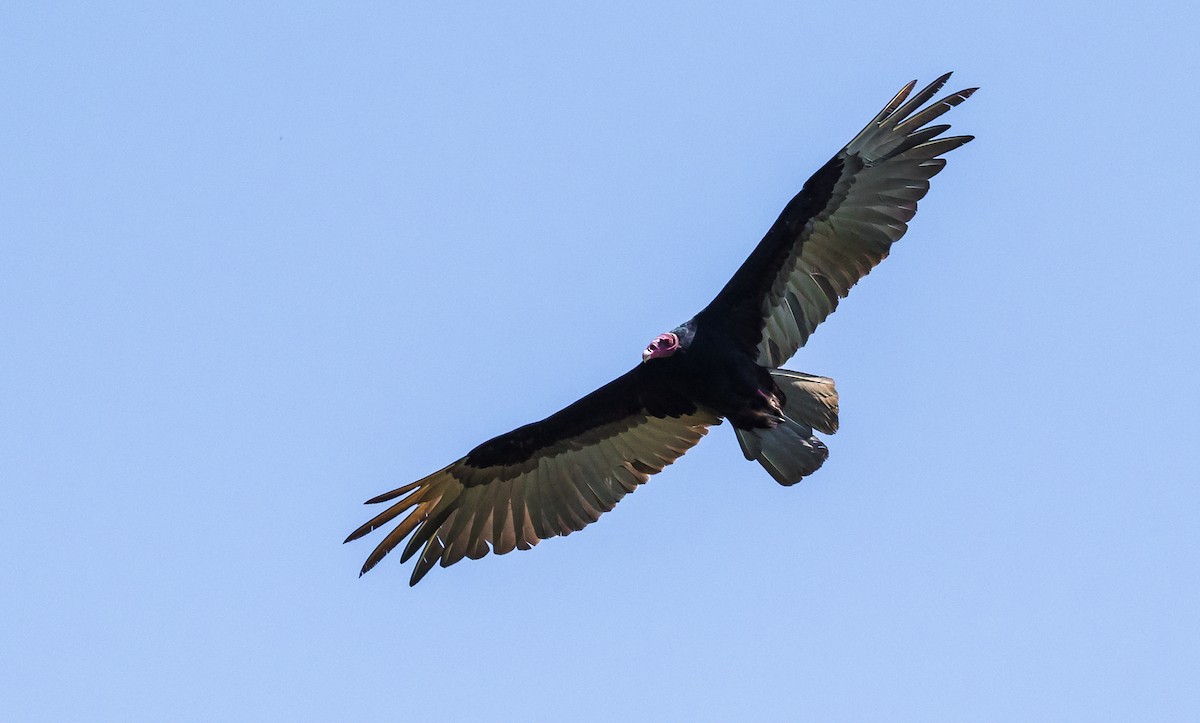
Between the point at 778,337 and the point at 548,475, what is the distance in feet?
6.74

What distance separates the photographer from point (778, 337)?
41.5ft

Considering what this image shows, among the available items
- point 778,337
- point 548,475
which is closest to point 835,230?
point 778,337

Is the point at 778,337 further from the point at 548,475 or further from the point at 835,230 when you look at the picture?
the point at 548,475

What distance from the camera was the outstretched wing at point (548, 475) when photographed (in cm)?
1330

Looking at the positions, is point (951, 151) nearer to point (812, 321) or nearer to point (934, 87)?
point (934, 87)

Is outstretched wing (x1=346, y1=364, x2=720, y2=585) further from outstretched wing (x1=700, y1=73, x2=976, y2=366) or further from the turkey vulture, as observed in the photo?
outstretched wing (x1=700, y1=73, x2=976, y2=366)

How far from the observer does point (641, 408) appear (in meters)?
13.4

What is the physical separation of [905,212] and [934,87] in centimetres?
84

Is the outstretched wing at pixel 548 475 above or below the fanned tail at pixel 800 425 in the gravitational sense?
above

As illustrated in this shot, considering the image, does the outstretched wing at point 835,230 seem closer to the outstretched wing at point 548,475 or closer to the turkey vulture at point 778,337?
the turkey vulture at point 778,337

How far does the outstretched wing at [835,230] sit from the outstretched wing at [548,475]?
942mm

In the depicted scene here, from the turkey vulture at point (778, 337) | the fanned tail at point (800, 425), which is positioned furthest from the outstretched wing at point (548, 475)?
the fanned tail at point (800, 425)

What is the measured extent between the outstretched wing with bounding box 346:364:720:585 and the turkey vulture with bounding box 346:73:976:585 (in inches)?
0.6

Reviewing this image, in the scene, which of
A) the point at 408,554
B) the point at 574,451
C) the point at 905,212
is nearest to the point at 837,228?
the point at 905,212
